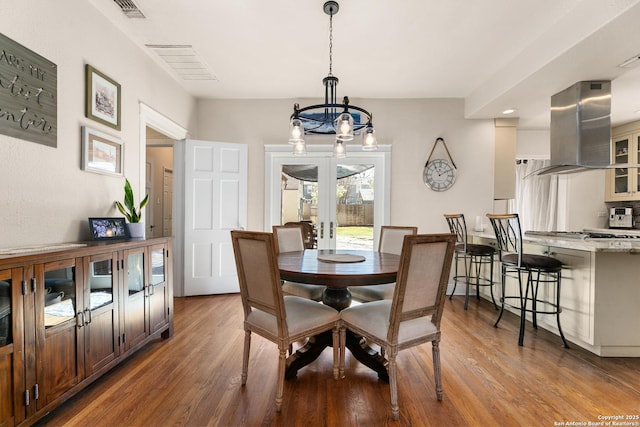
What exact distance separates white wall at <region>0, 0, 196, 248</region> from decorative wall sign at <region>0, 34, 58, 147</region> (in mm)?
50

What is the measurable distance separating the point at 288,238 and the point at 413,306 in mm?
1675

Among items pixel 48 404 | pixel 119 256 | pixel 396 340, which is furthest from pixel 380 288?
pixel 48 404

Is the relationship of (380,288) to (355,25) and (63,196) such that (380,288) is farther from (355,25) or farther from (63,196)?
(63,196)

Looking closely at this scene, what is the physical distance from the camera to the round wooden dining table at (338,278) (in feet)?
5.89

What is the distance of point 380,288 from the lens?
8.47ft

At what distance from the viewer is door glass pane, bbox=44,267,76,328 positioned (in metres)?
1.58

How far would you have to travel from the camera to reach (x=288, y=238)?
10.2 feet

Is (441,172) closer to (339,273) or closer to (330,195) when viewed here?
(330,195)

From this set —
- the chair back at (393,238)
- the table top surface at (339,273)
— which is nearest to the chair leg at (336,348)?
the table top surface at (339,273)

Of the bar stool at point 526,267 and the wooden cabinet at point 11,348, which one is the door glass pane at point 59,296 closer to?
the wooden cabinet at point 11,348

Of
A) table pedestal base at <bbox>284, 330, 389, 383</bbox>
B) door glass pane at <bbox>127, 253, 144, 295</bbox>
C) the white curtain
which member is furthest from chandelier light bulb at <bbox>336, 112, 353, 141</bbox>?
the white curtain

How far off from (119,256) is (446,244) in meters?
2.12

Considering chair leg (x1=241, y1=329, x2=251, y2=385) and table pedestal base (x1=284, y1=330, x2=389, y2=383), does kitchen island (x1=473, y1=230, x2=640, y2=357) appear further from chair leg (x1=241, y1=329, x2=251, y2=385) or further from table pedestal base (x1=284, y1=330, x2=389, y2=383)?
chair leg (x1=241, y1=329, x2=251, y2=385)

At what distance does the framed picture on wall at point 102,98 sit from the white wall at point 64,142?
0.05 meters
